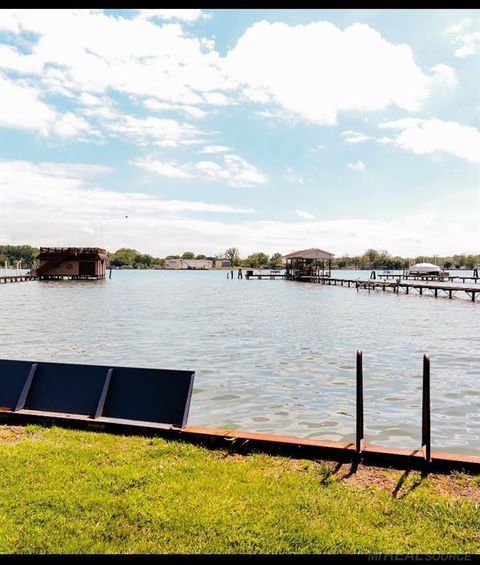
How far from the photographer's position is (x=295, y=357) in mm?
20562

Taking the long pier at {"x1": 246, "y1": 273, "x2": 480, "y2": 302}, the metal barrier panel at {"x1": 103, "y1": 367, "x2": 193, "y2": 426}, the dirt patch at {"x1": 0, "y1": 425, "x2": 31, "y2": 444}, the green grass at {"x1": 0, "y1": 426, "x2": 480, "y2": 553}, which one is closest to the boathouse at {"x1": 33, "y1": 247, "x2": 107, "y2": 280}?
the long pier at {"x1": 246, "y1": 273, "x2": 480, "y2": 302}

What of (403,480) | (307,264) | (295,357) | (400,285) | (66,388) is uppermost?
(307,264)

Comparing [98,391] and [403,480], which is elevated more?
[98,391]

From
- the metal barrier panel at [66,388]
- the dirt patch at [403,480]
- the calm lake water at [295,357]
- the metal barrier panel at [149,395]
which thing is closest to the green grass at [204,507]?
the dirt patch at [403,480]

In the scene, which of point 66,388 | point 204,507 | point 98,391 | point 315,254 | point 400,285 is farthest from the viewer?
point 315,254

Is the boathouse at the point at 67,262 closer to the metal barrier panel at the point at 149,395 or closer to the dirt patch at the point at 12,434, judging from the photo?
the dirt patch at the point at 12,434

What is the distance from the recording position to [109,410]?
28.0 ft

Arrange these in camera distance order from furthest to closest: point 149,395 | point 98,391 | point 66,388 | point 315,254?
point 315,254 → point 66,388 → point 98,391 → point 149,395

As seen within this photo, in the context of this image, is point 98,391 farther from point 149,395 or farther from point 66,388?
point 149,395

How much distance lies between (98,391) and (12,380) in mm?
1801

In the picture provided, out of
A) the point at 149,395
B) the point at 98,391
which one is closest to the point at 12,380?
the point at 98,391

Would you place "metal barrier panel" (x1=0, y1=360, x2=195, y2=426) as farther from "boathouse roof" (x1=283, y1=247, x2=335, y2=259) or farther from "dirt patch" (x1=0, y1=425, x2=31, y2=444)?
"boathouse roof" (x1=283, y1=247, x2=335, y2=259)

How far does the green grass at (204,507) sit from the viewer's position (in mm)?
4672

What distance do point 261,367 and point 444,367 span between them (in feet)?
22.8
